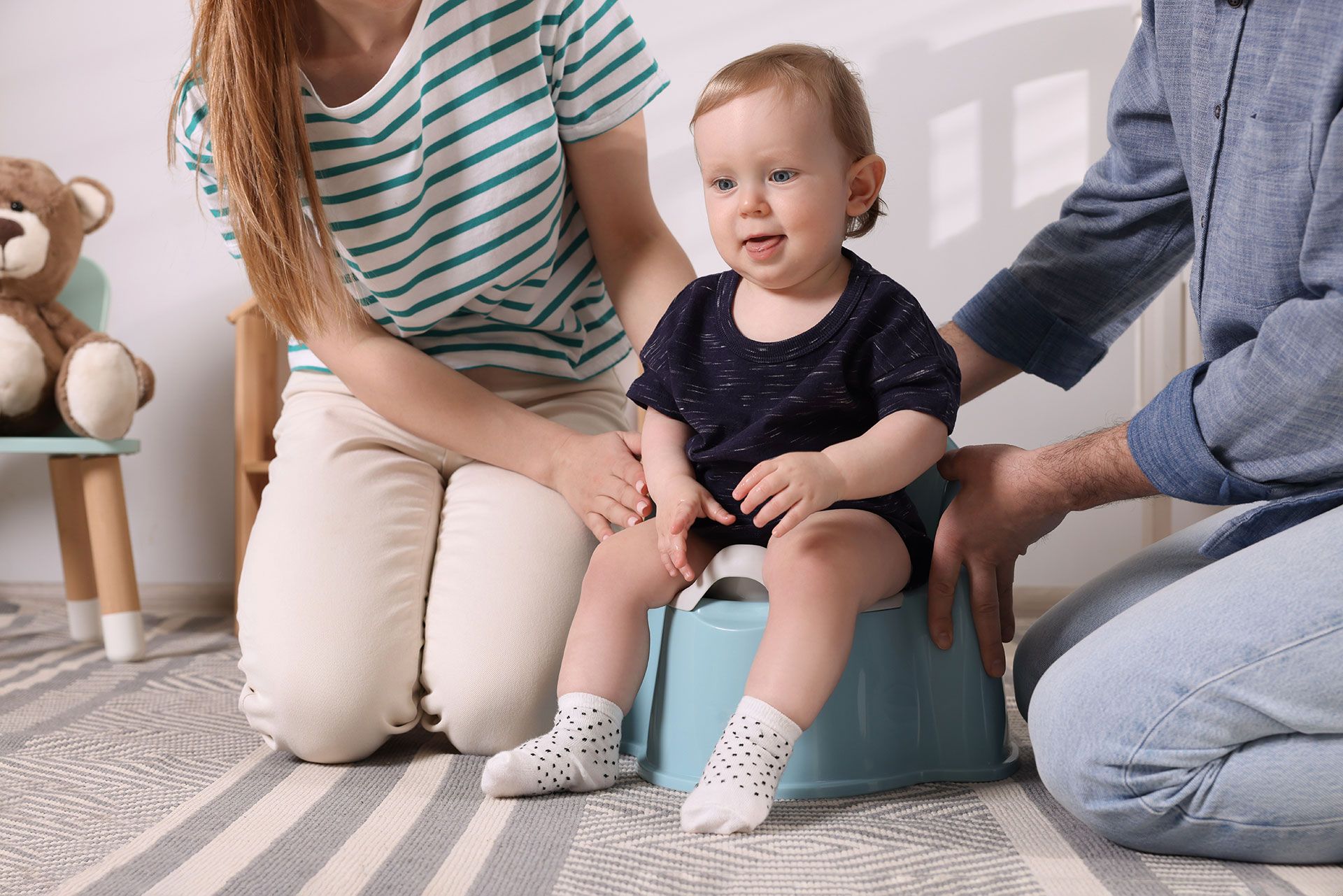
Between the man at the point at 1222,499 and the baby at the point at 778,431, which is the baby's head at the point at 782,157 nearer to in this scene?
the baby at the point at 778,431

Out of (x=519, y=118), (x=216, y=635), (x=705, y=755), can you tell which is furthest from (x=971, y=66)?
(x=216, y=635)

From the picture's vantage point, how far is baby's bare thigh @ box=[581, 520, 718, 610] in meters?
0.90

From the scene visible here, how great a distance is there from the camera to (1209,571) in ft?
2.43

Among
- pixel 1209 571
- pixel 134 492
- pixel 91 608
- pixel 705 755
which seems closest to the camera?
pixel 1209 571

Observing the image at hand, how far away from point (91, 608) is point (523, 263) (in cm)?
106

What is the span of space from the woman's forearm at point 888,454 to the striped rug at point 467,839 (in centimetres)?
25

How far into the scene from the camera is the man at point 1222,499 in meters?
0.68

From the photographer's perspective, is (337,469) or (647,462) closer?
(647,462)

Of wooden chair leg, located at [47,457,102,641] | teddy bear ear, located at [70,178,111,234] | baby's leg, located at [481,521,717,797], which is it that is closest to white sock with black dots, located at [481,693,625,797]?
baby's leg, located at [481,521,717,797]

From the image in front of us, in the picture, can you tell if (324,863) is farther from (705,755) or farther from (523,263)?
(523,263)

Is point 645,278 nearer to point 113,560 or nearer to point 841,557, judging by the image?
point 841,557

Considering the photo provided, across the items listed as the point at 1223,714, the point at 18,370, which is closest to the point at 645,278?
the point at 1223,714

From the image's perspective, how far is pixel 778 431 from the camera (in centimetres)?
90

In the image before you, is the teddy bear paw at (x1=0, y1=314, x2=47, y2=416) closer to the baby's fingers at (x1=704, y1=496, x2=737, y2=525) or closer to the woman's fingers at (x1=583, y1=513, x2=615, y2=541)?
the woman's fingers at (x1=583, y1=513, x2=615, y2=541)
